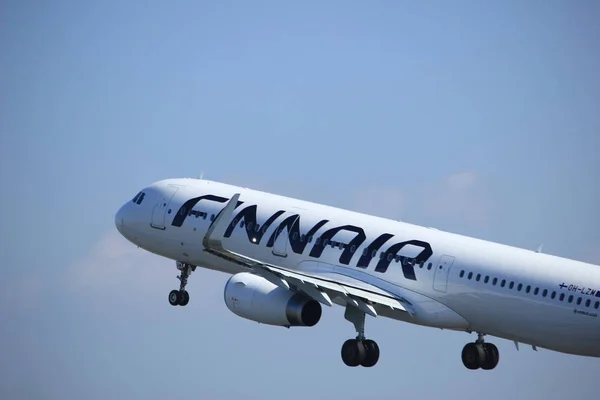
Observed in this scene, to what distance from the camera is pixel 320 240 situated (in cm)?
5891

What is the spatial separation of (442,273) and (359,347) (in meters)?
4.26

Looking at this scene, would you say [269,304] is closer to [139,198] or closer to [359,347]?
[359,347]

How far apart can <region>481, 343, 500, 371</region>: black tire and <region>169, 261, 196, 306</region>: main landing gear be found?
1391cm

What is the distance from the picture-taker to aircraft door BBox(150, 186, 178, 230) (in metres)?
64.6

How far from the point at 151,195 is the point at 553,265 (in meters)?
20.0

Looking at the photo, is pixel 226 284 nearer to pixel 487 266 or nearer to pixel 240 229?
pixel 240 229

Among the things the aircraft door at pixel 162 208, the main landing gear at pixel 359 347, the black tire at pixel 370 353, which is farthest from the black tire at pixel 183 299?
the black tire at pixel 370 353

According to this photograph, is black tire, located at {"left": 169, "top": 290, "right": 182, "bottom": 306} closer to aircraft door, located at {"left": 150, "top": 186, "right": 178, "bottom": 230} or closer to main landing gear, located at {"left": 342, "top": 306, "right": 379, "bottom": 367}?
aircraft door, located at {"left": 150, "top": 186, "right": 178, "bottom": 230}

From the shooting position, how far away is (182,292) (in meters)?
66.6

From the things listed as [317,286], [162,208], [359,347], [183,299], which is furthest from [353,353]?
[162,208]

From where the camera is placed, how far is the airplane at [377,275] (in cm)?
5291

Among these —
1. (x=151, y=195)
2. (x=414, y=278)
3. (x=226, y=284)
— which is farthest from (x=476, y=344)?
(x=151, y=195)

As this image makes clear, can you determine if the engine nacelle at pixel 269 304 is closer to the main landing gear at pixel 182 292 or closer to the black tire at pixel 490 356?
the black tire at pixel 490 356

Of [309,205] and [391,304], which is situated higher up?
[309,205]
